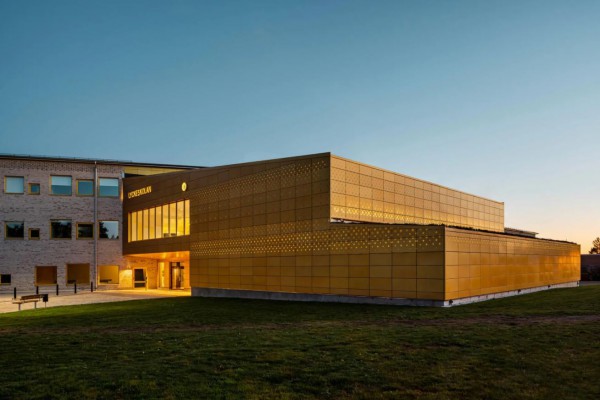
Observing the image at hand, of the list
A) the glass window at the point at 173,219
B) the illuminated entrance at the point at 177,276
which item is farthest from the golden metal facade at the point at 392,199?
the illuminated entrance at the point at 177,276

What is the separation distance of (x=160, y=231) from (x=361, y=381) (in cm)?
3508

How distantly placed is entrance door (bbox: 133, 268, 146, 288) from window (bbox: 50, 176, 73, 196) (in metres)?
9.72

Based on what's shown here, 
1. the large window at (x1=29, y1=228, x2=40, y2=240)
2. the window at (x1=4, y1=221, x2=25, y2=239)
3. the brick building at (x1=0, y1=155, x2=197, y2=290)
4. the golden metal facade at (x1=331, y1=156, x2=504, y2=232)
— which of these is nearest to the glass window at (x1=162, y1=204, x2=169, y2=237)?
the brick building at (x1=0, y1=155, x2=197, y2=290)

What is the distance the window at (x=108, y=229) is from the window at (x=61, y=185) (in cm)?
417

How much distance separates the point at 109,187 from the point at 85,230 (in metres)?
4.60

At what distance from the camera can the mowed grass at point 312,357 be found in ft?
27.3

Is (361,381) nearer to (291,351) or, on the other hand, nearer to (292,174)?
(291,351)

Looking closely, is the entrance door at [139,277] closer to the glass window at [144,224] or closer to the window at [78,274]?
the window at [78,274]

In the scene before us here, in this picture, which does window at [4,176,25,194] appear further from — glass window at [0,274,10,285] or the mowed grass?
the mowed grass

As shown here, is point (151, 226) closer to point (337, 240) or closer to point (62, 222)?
point (62, 222)

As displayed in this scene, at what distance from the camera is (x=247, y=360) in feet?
34.9

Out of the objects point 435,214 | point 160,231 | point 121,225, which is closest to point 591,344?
point 435,214

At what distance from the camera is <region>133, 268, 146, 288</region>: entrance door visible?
47231 millimetres

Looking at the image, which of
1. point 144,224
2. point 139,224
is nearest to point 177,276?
point 139,224
